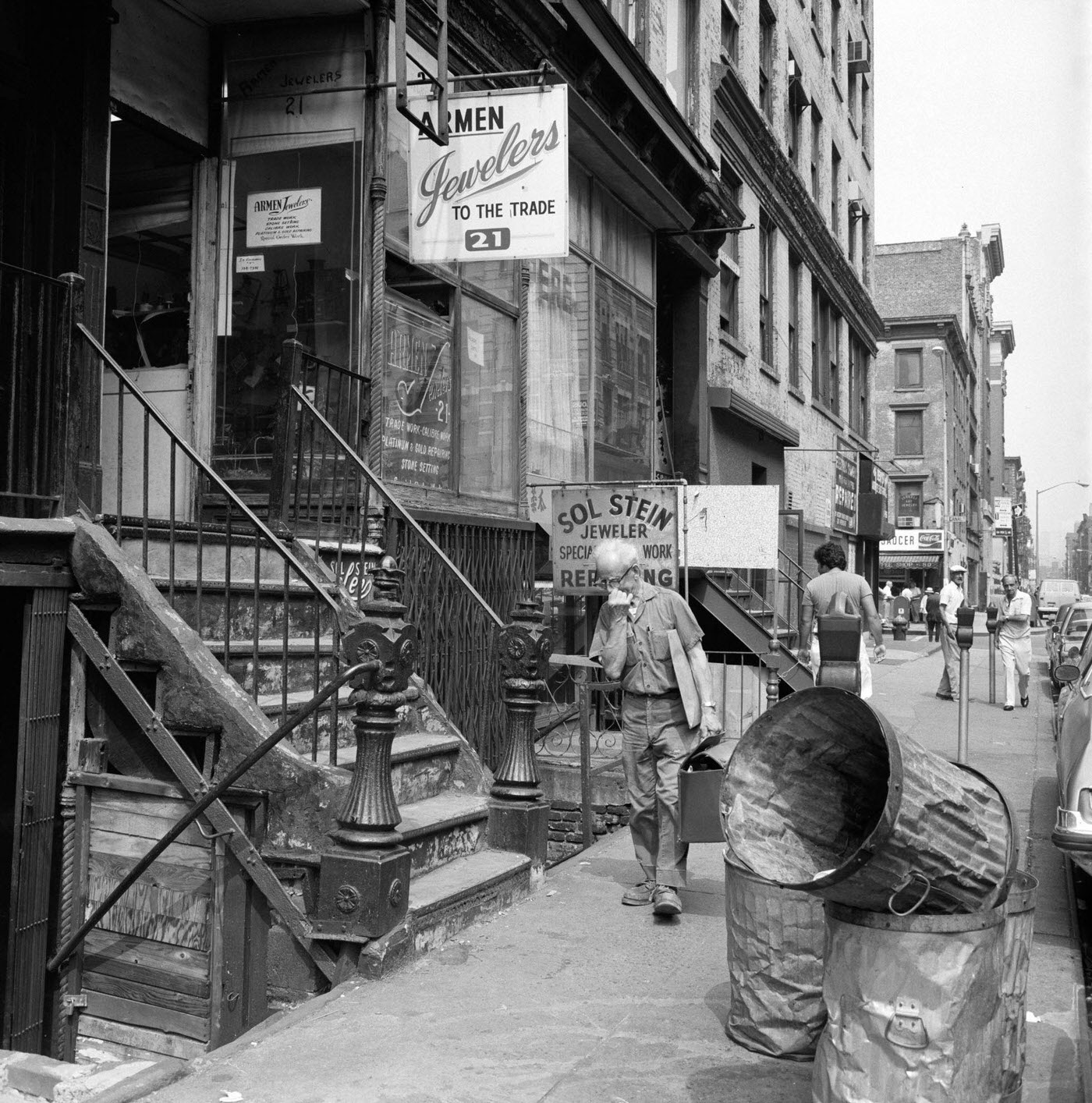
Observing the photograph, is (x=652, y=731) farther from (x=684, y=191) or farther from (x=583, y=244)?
(x=684, y=191)

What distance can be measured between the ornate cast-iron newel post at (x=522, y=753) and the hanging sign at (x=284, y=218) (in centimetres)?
344

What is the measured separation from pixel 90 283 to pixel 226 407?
5.80ft

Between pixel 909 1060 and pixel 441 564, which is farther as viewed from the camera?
pixel 441 564

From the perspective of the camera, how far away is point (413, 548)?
8.12m

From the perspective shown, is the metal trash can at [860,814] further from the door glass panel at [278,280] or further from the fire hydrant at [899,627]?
the fire hydrant at [899,627]

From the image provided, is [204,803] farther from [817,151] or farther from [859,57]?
[859,57]

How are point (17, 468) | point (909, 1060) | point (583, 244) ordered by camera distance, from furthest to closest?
point (583, 244), point (17, 468), point (909, 1060)

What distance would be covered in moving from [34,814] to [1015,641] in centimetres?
1353

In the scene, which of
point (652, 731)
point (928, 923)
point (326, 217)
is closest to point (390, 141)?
point (326, 217)

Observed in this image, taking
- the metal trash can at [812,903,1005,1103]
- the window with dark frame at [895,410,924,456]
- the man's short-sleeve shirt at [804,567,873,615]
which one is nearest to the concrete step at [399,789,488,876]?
the metal trash can at [812,903,1005,1103]

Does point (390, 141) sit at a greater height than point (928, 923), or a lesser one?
greater

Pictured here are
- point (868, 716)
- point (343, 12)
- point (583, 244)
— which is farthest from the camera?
point (583, 244)

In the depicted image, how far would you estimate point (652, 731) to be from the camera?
Answer: 625 cm

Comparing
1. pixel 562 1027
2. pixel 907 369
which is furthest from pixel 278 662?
pixel 907 369
